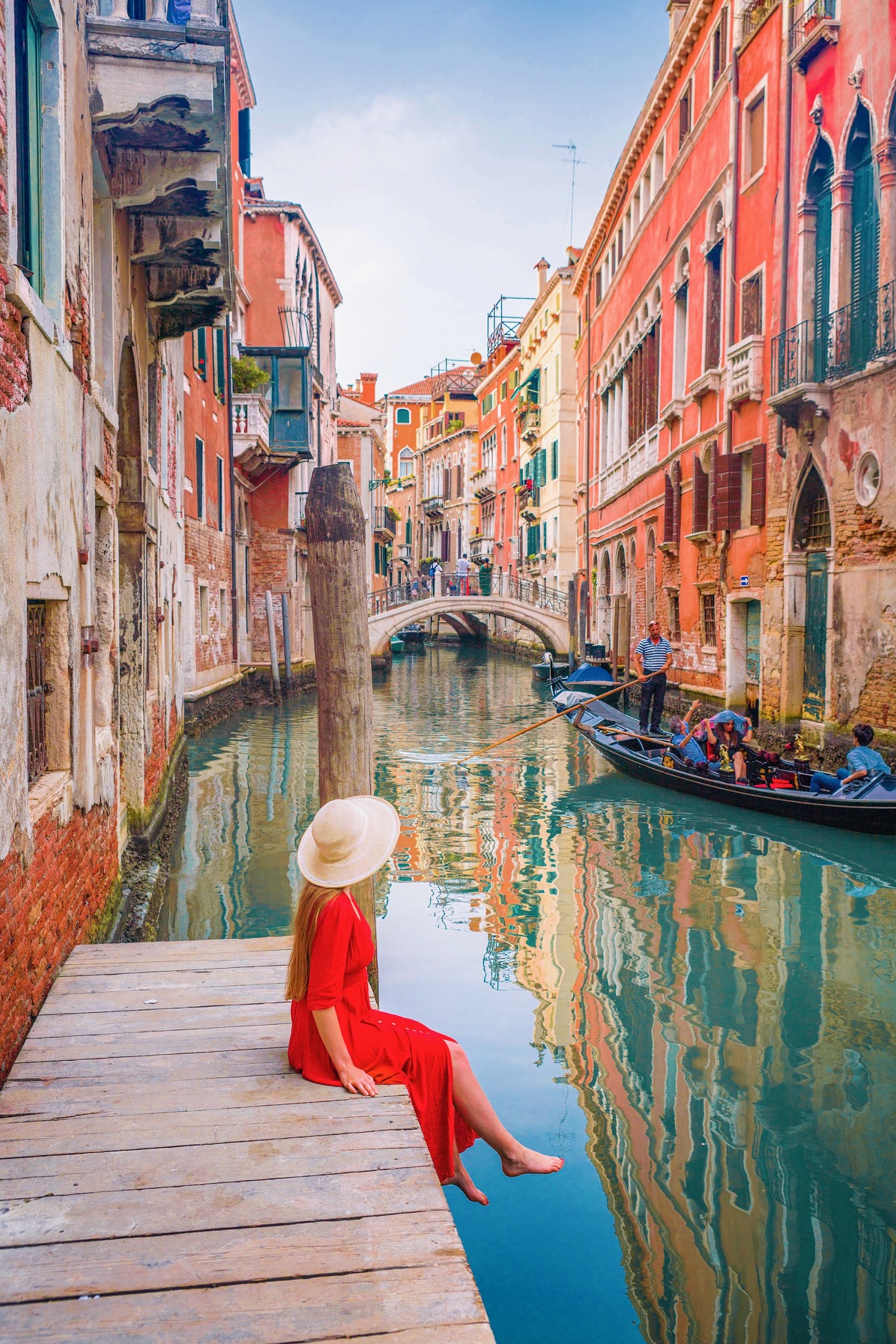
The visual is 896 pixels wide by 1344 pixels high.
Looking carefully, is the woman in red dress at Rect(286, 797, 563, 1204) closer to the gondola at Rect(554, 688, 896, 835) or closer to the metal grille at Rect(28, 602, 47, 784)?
the metal grille at Rect(28, 602, 47, 784)

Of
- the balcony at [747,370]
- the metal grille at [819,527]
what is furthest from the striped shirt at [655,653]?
the balcony at [747,370]

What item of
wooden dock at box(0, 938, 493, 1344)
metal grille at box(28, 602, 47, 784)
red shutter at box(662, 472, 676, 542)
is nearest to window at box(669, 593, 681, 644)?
red shutter at box(662, 472, 676, 542)

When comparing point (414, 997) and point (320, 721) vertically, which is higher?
point (320, 721)

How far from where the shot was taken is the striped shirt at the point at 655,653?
42.4ft

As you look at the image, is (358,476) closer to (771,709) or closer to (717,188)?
(717,188)

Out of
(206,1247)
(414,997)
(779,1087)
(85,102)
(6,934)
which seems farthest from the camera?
(414,997)

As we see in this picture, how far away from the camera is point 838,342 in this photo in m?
9.84

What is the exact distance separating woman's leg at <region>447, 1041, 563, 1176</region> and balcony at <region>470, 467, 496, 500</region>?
1527 inches

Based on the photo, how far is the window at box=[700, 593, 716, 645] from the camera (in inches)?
544

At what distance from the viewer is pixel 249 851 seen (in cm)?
768

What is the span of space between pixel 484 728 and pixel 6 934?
1267 cm

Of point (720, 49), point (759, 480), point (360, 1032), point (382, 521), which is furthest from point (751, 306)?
point (382, 521)

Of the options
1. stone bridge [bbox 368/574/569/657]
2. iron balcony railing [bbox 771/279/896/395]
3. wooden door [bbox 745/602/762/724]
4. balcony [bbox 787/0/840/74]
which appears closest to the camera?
iron balcony railing [bbox 771/279/896/395]

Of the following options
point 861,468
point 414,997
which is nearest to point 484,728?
point 861,468
